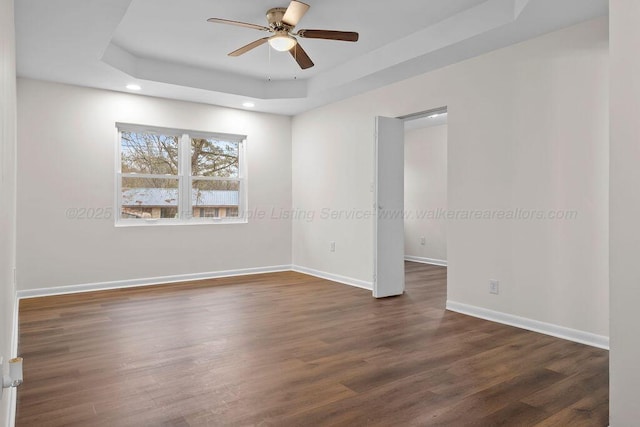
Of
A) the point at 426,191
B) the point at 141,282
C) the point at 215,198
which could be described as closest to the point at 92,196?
the point at 141,282

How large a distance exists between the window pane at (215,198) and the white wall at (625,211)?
503cm

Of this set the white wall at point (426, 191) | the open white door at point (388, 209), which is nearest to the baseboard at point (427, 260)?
the white wall at point (426, 191)

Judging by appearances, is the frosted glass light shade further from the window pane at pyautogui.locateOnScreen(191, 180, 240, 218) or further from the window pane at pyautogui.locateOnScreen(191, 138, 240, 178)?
the window pane at pyautogui.locateOnScreen(191, 180, 240, 218)

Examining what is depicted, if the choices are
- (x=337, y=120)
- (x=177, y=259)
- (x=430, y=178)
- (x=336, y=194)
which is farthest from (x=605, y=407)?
(x=430, y=178)

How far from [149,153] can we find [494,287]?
4417mm

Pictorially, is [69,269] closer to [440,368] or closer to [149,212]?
[149,212]

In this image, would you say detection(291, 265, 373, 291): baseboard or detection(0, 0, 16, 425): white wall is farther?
detection(291, 265, 373, 291): baseboard

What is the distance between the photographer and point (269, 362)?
278 centimetres

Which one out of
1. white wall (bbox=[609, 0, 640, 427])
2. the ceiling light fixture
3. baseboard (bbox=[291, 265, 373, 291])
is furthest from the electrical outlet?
the ceiling light fixture

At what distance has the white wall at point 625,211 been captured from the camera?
1778 millimetres

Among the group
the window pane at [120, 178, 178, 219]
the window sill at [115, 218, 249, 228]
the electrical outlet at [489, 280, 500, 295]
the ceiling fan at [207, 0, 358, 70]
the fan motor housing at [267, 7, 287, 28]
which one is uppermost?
the fan motor housing at [267, 7, 287, 28]

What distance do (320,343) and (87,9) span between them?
2.92 meters

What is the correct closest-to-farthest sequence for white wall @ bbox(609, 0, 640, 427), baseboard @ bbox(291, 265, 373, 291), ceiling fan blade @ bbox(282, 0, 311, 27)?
white wall @ bbox(609, 0, 640, 427), ceiling fan blade @ bbox(282, 0, 311, 27), baseboard @ bbox(291, 265, 373, 291)

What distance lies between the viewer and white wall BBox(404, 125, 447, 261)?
295 inches
